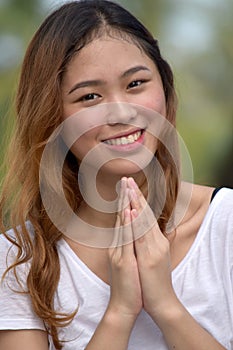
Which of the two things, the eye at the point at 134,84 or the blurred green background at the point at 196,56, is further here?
the blurred green background at the point at 196,56

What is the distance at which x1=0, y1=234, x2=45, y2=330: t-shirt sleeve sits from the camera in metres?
2.14

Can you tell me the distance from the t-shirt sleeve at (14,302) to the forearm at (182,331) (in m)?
0.39

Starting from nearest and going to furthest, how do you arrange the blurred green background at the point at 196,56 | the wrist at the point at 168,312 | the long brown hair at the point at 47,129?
1. the wrist at the point at 168,312
2. the long brown hair at the point at 47,129
3. the blurred green background at the point at 196,56

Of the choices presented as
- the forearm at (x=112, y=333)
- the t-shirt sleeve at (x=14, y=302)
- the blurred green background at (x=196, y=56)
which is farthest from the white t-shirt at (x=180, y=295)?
the blurred green background at (x=196, y=56)

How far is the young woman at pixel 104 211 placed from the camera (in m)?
2.02

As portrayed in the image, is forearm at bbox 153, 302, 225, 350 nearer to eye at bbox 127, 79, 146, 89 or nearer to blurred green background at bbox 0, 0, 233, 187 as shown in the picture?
eye at bbox 127, 79, 146, 89

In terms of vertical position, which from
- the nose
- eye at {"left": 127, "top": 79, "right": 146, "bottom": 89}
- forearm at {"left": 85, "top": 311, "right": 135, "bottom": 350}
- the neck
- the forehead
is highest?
the forehead

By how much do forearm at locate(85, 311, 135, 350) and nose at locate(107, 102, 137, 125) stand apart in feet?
1.74

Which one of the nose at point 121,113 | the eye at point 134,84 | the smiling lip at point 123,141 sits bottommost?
the smiling lip at point 123,141

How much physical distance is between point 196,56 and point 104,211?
2.02 meters

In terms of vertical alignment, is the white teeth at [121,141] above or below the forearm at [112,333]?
above

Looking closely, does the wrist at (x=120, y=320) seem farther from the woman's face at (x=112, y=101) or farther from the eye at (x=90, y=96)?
the eye at (x=90, y=96)

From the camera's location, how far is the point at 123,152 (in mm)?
2027

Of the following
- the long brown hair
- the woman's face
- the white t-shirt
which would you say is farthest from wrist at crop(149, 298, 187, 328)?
the woman's face
